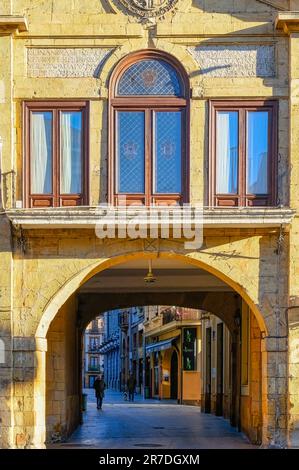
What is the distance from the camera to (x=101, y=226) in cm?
1986

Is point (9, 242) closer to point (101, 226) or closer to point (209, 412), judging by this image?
point (101, 226)

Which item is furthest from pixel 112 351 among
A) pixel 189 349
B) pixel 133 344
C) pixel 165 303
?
pixel 165 303

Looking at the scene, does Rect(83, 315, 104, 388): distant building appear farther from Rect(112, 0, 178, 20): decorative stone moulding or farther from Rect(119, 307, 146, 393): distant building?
Rect(112, 0, 178, 20): decorative stone moulding

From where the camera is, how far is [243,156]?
20.3m

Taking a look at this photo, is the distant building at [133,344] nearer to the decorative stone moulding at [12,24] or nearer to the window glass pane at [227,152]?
the window glass pane at [227,152]

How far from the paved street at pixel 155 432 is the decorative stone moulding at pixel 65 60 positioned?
25.4 ft

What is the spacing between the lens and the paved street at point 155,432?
2366 cm

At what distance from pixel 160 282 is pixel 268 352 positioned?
364 inches

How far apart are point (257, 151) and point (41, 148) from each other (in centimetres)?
398

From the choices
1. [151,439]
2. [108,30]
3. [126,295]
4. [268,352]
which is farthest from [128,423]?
[108,30]

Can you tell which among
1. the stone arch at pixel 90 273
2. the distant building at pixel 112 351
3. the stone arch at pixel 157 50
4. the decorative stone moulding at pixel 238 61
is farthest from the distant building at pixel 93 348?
the decorative stone moulding at pixel 238 61

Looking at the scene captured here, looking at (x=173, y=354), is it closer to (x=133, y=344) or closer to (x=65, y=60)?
(x=133, y=344)

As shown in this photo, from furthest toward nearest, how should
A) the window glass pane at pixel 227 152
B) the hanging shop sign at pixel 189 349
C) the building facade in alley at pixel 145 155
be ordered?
the hanging shop sign at pixel 189 349 < the window glass pane at pixel 227 152 < the building facade in alley at pixel 145 155

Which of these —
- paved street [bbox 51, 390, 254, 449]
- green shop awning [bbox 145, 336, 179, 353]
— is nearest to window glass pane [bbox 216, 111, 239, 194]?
paved street [bbox 51, 390, 254, 449]
